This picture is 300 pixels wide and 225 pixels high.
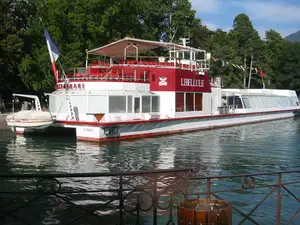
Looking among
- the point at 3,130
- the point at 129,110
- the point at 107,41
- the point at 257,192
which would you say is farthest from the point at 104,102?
the point at 107,41

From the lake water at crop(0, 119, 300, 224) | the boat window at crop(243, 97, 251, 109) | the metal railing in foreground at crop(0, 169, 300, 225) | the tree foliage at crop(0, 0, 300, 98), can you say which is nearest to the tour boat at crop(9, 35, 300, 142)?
the lake water at crop(0, 119, 300, 224)

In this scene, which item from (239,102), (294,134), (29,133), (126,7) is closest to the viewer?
(29,133)

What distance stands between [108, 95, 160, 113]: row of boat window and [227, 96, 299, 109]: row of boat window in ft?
36.4

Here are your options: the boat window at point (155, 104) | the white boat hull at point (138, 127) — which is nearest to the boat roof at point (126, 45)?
the boat window at point (155, 104)

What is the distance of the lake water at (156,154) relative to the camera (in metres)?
14.5

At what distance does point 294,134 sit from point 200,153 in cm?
1080

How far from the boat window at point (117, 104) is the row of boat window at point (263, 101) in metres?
13.5

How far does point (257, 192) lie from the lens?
11055 millimetres

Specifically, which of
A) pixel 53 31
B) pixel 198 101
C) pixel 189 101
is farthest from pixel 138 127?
pixel 53 31

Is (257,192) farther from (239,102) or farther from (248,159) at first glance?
(239,102)

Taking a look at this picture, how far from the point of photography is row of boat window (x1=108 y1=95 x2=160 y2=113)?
71.1ft

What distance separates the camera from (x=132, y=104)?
22328mm

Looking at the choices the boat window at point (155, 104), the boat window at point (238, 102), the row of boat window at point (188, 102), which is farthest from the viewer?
the boat window at point (238, 102)

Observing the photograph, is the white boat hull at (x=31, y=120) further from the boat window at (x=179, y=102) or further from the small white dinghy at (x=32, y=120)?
the boat window at (x=179, y=102)
